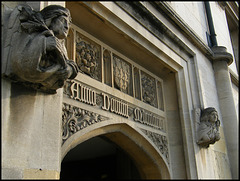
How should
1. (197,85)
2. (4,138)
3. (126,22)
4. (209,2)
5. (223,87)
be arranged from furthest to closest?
(209,2)
(223,87)
(197,85)
(126,22)
(4,138)

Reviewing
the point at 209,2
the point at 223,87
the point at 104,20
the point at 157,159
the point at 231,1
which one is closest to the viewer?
the point at 104,20

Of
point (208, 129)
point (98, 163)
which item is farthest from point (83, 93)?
point (98, 163)

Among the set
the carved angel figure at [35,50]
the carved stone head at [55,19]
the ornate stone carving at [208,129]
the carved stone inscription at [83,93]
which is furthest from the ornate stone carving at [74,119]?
the ornate stone carving at [208,129]

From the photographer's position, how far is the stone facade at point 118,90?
6.97ft

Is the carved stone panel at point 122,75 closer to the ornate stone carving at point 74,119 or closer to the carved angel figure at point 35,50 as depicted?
the ornate stone carving at point 74,119

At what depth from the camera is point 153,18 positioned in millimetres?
4703

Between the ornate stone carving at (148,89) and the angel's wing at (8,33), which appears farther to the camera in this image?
the ornate stone carving at (148,89)

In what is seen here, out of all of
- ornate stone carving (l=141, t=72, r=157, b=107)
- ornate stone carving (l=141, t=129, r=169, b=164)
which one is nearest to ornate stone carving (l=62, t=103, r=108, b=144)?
ornate stone carving (l=141, t=129, r=169, b=164)

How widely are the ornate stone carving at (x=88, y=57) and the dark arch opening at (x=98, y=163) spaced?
9.16 feet

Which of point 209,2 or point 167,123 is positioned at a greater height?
point 209,2

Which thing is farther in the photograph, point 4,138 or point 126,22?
point 126,22

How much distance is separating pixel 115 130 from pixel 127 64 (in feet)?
4.04

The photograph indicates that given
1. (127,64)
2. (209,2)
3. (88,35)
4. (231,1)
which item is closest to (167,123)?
(127,64)

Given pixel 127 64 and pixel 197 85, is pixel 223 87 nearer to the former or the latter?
pixel 197 85
